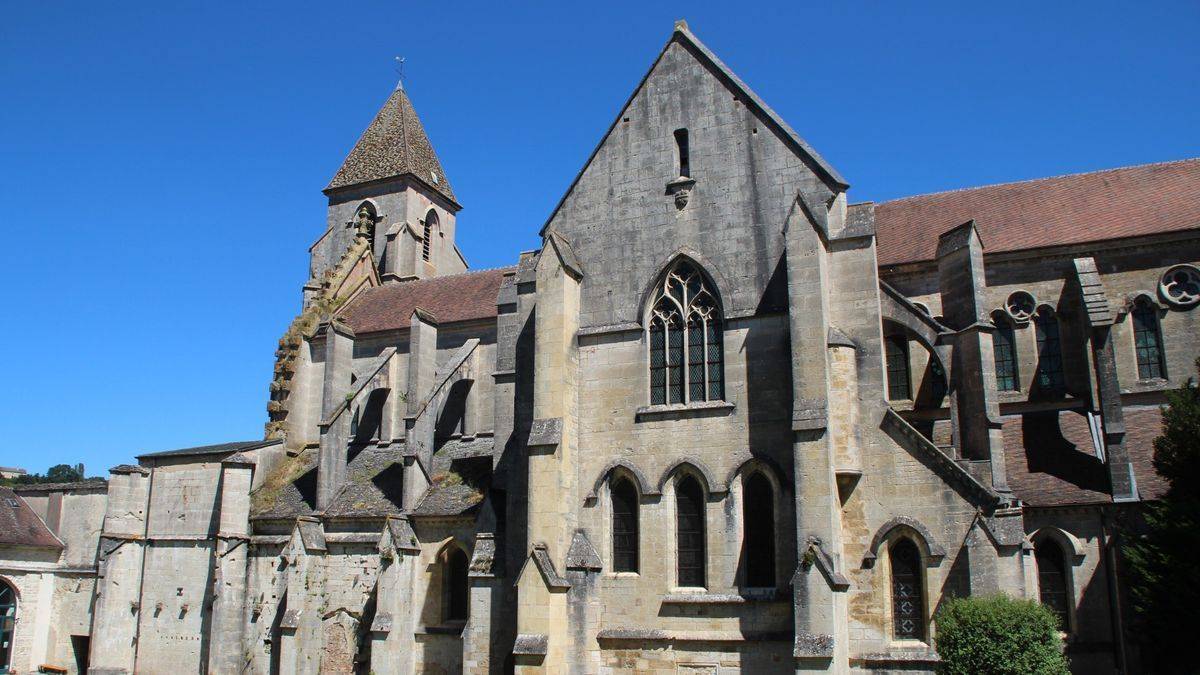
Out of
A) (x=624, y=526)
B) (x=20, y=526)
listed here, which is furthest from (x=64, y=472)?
(x=624, y=526)

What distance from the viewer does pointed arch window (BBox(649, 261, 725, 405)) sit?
67.3ft

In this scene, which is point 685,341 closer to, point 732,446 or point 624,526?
point 732,446

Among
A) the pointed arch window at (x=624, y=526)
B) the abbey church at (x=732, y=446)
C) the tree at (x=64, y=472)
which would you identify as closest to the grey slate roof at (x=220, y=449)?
the abbey church at (x=732, y=446)

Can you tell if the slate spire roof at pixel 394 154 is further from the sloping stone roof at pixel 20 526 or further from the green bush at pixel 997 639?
the green bush at pixel 997 639

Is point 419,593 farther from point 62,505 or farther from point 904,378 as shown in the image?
point 62,505

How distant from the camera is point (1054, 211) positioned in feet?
87.8

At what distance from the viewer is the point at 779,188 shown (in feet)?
66.8

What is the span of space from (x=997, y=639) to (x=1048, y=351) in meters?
11.5

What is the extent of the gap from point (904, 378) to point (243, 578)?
61.4 feet

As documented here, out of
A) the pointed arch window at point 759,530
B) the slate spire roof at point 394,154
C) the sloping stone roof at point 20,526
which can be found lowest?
the pointed arch window at point 759,530

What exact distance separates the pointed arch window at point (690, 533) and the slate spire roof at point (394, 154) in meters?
28.0

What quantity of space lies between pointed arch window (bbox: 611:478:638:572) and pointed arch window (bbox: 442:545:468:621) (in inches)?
215

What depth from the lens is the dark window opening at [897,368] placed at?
82.1 ft

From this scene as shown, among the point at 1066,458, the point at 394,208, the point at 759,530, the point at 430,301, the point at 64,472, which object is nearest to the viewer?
the point at 759,530
